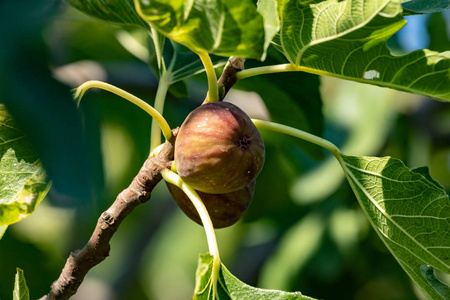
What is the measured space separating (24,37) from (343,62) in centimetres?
54

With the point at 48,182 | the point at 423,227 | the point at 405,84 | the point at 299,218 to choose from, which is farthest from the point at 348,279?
the point at 48,182

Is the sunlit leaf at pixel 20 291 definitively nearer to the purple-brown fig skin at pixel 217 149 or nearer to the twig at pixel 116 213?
the twig at pixel 116 213

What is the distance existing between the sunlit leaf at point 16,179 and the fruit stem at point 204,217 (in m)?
0.23

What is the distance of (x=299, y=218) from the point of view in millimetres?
2480

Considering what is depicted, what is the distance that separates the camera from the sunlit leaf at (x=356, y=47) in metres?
0.89

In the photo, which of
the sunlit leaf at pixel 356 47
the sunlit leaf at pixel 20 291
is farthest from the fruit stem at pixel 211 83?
Result: the sunlit leaf at pixel 20 291

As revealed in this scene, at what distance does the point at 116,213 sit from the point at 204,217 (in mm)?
206

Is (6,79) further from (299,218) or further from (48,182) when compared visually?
(299,218)

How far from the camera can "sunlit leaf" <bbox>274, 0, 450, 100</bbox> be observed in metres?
0.89

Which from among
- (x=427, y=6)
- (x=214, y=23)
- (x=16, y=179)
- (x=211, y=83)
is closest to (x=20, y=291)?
(x=16, y=179)

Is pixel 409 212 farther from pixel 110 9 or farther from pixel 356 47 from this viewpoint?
pixel 110 9

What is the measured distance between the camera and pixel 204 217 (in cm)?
100

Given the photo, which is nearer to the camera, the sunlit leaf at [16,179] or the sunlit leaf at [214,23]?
the sunlit leaf at [214,23]

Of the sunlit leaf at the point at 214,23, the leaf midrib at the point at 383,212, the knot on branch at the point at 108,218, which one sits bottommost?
the knot on branch at the point at 108,218
